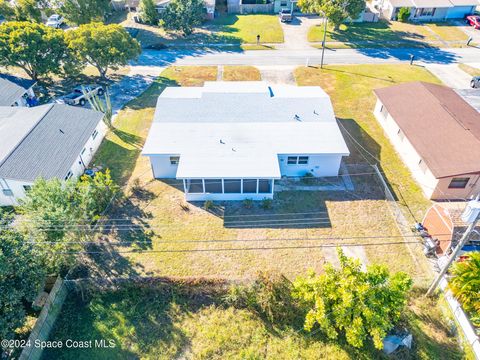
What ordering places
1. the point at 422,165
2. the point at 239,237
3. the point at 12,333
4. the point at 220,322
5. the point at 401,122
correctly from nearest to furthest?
the point at 12,333
the point at 220,322
the point at 239,237
the point at 422,165
the point at 401,122

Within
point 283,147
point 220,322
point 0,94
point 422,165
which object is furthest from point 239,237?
point 0,94

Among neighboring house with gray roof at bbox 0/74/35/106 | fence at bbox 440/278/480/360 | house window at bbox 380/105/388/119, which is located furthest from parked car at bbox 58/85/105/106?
fence at bbox 440/278/480/360

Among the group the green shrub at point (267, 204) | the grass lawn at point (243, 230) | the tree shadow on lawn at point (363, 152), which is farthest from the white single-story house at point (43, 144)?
the tree shadow on lawn at point (363, 152)

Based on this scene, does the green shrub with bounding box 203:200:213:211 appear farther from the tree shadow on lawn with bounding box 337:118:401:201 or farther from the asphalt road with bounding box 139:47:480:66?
the asphalt road with bounding box 139:47:480:66

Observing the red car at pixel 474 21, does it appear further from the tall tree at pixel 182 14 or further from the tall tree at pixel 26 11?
the tall tree at pixel 26 11

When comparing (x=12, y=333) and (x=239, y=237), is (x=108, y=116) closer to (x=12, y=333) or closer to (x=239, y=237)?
(x=239, y=237)

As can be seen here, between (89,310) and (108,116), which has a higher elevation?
(108,116)
